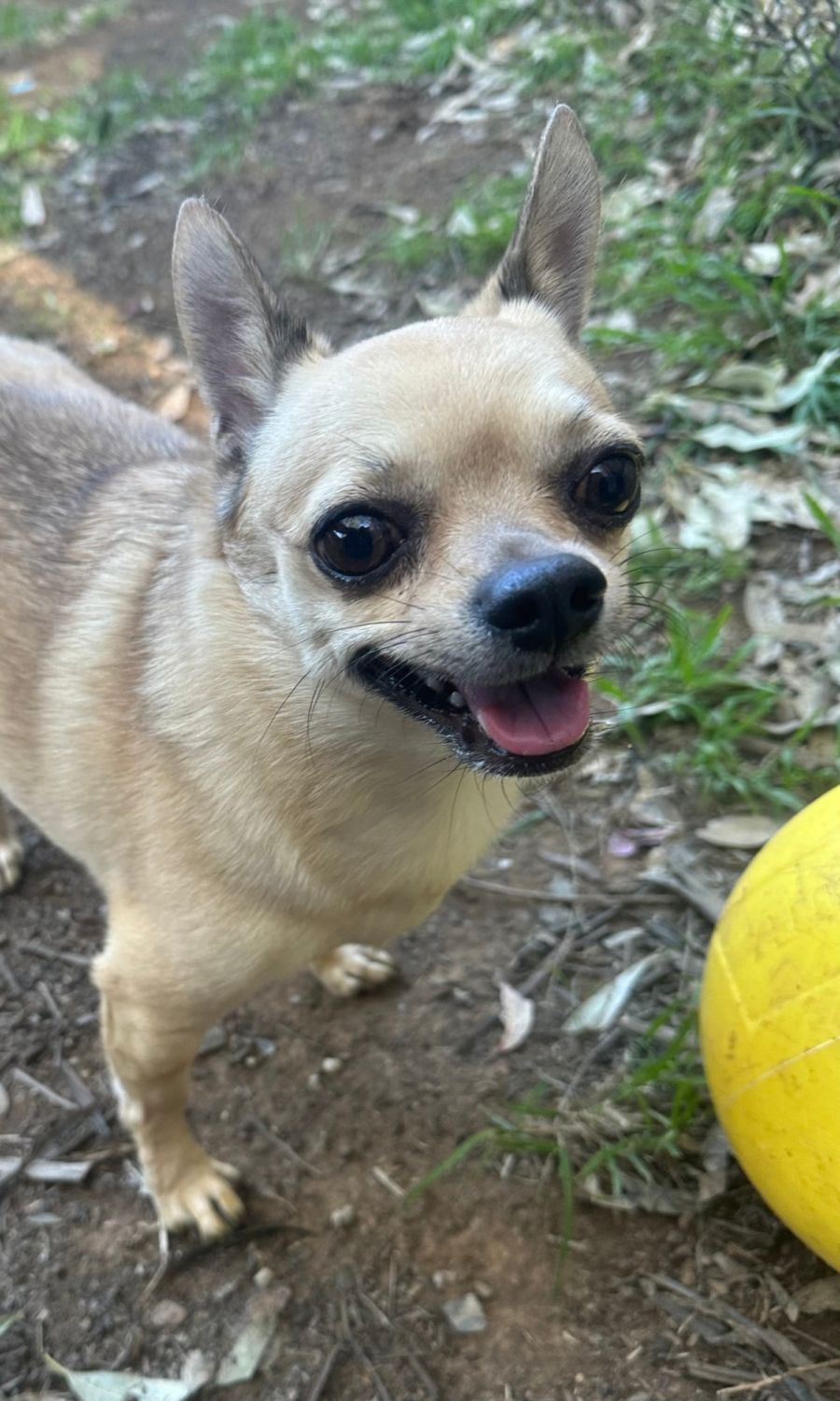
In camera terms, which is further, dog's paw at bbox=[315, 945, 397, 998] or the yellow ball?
dog's paw at bbox=[315, 945, 397, 998]

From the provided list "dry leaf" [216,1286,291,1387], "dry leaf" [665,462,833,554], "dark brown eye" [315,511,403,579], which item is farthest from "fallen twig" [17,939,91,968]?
"dry leaf" [665,462,833,554]

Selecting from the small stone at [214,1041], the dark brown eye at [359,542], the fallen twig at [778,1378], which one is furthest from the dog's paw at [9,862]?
the fallen twig at [778,1378]

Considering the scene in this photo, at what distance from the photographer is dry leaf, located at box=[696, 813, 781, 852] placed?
10.0 ft

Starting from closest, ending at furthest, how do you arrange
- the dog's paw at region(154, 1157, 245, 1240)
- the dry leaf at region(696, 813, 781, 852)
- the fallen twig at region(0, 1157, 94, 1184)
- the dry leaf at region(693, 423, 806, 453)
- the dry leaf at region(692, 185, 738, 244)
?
the dog's paw at region(154, 1157, 245, 1240) < the fallen twig at region(0, 1157, 94, 1184) < the dry leaf at region(696, 813, 781, 852) < the dry leaf at region(693, 423, 806, 453) < the dry leaf at region(692, 185, 738, 244)

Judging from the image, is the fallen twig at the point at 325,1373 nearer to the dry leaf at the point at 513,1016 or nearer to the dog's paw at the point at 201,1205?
the dog's paw at the point at 201,1205

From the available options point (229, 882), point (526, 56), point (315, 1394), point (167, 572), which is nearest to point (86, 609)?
point (167, 572)

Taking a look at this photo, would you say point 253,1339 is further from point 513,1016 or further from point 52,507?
point 52,507

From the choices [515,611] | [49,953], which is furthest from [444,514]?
[49,953]

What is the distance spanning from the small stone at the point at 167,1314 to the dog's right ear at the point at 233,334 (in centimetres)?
185

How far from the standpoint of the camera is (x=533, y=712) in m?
1.89

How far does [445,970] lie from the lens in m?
3.04

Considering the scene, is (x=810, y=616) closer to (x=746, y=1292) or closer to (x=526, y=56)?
(x=746, y=1292)

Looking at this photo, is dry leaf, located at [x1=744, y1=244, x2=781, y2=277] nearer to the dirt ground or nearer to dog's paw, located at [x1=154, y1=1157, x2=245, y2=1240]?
the dirt ground

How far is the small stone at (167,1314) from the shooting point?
241 centimetres
